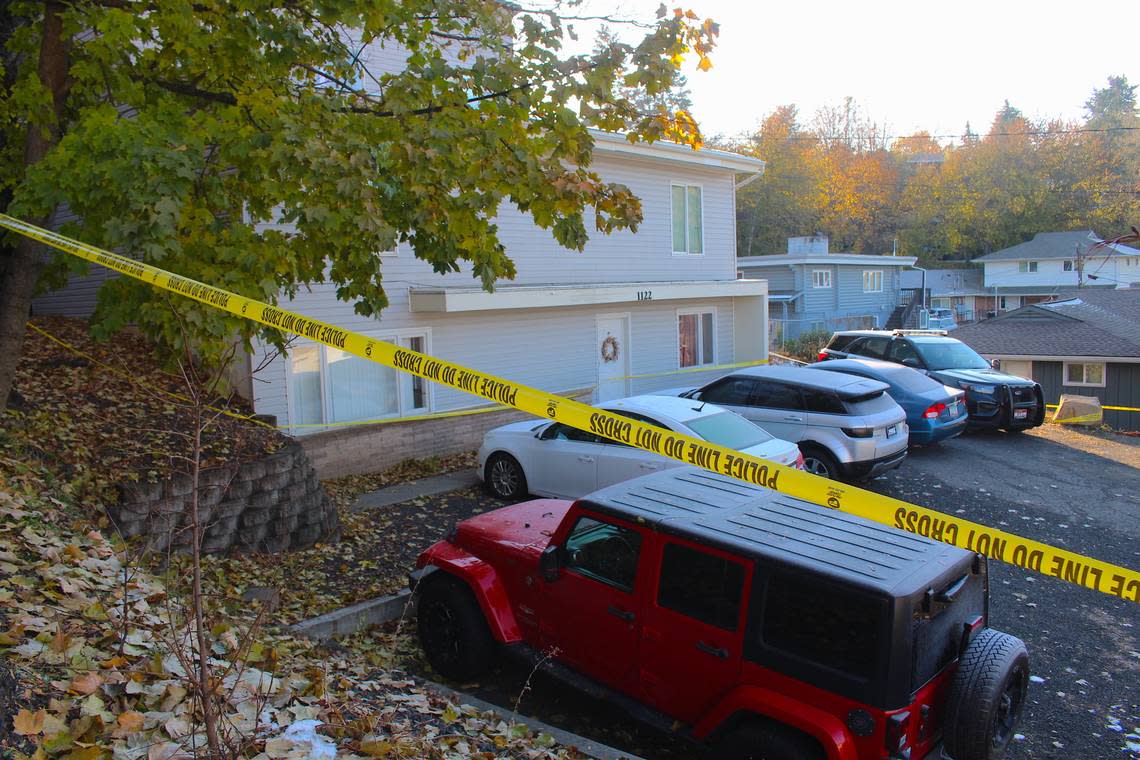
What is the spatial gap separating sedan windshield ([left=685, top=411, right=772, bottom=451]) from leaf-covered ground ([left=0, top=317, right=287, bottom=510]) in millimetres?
4798

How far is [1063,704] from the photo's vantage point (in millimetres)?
5977

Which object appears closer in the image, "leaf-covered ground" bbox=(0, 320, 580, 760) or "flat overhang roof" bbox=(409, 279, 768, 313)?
"leaf-covered ground" bbox=(0, 320, 580, 760)

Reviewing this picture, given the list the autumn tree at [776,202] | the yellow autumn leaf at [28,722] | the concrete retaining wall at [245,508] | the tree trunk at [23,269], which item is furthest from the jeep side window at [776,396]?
the autumn tree at [776,202]

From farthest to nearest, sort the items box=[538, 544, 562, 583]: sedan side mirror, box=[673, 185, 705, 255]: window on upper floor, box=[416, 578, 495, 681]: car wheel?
box=[673, 185, 705, 255]: window on upper floor → box=[416, 578, 495, 681]: car wheel → box=[538, 544, 562, 583]: sedan side mirror

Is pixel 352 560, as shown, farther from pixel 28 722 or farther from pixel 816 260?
pixel 816 260

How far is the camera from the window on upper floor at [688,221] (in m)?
18.3

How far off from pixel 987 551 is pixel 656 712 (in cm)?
→ 260

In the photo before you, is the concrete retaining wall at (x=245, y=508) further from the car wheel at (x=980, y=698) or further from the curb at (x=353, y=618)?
the car wheel at (x=980, y=698)

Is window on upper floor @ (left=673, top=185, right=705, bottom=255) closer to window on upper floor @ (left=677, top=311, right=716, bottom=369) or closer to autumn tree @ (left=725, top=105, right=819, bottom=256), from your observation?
window on upper floor @ (left=677, top=311, right=716, bottom=369)

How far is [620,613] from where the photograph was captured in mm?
5133

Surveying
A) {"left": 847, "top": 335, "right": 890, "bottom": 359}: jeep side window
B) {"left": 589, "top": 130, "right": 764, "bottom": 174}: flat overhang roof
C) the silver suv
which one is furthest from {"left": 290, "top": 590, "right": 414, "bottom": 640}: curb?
{"left": 847, "top": 335, "right": 890, "bottom": 359}: jeep side window

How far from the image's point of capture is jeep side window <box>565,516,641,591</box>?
5.16 meters

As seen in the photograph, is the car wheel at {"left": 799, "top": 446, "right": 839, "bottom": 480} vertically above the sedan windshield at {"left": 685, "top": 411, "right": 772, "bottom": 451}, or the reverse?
the sedan windshield at {"left": 685, "top": 411, "right": 772, "bottom": 451}

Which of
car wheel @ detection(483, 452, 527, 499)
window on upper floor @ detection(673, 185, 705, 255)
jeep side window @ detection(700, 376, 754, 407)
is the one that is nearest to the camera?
car wheel @ detection(483, 452, 527, 499)
